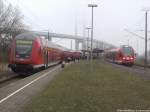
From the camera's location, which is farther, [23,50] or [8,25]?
[8,25]

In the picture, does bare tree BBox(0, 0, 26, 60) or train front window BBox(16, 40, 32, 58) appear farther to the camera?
bare tree BBox(0, 0, 26, 60)

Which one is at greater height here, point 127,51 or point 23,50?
point 23,50

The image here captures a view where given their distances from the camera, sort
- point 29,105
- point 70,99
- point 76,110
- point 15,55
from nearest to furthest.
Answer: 1. point 76,110
2. point 29,105
3. point 70,99
4. point 15,55

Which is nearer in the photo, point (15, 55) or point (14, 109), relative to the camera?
point (14, 109)

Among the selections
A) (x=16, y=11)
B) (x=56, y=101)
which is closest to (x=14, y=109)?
(x=56, y=101)

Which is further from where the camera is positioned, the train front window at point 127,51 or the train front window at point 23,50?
the train front window at point 127,51

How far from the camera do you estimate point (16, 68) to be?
36469mm

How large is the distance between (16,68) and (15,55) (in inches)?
47.7

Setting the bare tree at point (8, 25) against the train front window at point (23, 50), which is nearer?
the train front window at point (23, 50)

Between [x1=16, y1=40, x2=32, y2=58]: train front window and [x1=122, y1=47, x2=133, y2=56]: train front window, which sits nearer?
[x1=16, y1=40, x2=32, y2=58]: train front window

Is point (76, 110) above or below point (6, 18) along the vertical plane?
below

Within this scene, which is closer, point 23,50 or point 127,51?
point 23,50

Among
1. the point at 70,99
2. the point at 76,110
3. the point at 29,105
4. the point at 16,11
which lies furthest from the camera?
the point at 16,11

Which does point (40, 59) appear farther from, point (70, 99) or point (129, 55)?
point (129, 55)
